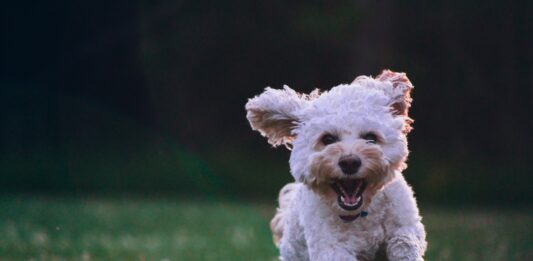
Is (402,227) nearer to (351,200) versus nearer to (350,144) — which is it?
(351,200)

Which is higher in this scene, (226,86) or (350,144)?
(226,86)

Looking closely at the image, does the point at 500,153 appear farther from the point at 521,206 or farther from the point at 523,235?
the point at 523,235

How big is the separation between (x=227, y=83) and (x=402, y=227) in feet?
60.2

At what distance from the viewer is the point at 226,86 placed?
2402 centimetres

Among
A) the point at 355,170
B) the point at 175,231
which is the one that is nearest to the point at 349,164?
the point at 355,170

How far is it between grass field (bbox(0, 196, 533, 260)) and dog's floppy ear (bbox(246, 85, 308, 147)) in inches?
124

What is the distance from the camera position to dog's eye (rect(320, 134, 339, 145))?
18.5 feet

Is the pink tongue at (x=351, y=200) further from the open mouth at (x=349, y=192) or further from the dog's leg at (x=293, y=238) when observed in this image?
the dog's leg at (x=293, y=238)

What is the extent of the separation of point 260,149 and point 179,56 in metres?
3.01

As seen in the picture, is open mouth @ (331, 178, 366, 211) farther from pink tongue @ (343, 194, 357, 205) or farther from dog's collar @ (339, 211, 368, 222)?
dog's collar @ (339, 211, 368, 222)

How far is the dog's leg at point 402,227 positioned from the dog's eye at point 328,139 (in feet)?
1.55

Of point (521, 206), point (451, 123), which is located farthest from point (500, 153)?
point (521, 206)

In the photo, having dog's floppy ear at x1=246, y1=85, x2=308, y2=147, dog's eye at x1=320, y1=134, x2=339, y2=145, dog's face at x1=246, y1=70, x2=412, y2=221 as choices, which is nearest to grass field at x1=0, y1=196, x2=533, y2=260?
dog's floppy ear at x1=246, y1=85, x2=308, y2=147

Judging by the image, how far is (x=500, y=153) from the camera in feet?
71.5
